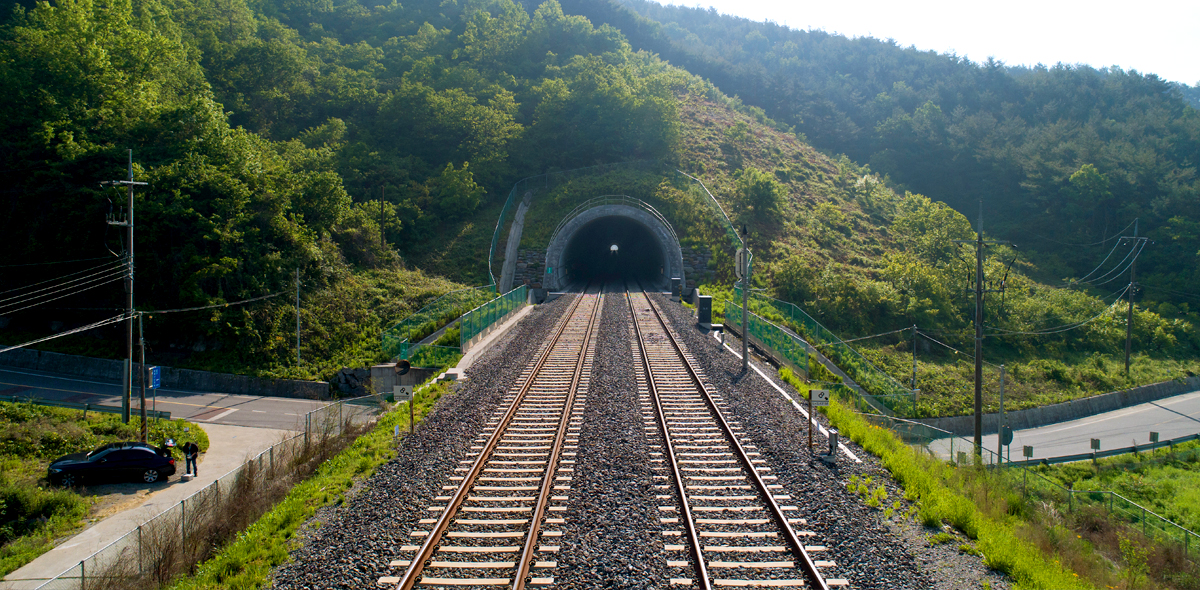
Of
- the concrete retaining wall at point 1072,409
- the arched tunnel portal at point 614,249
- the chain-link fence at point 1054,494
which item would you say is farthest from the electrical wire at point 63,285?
the concrete retaining wall at point 1072,409

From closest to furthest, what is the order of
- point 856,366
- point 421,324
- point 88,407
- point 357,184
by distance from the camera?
1. point 88,407
2. point 856,366
3. point 421,324
4. point 357,184

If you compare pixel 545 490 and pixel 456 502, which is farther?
pixel 545 490

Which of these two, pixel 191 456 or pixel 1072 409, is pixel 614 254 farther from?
pixel 191 456

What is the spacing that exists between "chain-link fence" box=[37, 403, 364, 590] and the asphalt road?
11.6m

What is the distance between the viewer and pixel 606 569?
24.1 feet

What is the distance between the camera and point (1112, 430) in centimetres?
2786

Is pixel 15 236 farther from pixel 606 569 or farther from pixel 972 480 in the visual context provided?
pixel 972 480

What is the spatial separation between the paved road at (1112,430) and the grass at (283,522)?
24.9 metres

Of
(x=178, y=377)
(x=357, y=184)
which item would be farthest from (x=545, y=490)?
(x=357, y=184)

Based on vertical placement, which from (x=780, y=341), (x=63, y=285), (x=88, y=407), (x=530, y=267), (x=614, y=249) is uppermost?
(x=614, y=249)

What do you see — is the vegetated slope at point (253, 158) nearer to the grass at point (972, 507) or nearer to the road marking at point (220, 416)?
the road marking at point (220, 416)

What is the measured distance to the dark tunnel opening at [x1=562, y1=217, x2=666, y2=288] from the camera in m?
50.0

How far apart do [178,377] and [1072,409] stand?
42.6 metres

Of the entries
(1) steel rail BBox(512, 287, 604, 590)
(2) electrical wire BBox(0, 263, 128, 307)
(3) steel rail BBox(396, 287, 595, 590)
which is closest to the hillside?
(2) electrical wire BBox(0, 263, 128, 307)
